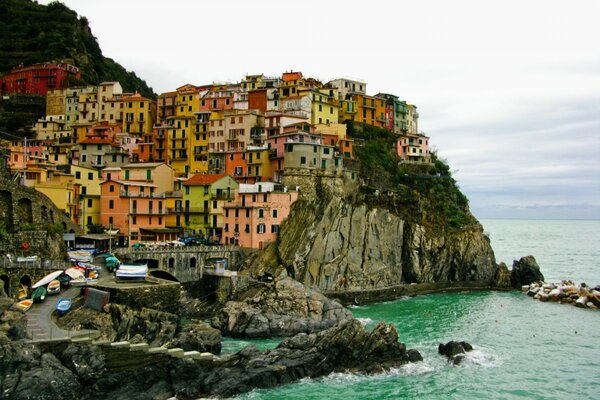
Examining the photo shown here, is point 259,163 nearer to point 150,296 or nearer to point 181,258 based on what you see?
point 181,258

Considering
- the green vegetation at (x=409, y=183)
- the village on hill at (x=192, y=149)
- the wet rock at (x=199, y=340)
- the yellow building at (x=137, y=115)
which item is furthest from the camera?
the yellow building at (x=137, y=115)

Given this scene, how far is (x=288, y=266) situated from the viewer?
59.8 meters

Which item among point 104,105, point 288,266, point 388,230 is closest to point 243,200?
point 288,266

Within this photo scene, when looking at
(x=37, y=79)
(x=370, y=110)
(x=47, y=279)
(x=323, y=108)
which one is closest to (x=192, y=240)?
(x=47, y=279)

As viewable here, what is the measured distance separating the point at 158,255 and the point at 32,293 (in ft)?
50.2

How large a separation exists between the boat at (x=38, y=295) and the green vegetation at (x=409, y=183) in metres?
41.9

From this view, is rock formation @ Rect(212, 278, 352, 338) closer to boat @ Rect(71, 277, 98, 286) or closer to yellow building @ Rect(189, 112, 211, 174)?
boat @ Rect(71, 277, 98, 286)

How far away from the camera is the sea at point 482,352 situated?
35.9 metres

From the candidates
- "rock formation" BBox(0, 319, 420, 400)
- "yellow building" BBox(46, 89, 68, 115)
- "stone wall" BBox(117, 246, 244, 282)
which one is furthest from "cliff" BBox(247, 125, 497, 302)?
"yellow building" BBox(46, 89, 68, 115)

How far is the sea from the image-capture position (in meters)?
35.9

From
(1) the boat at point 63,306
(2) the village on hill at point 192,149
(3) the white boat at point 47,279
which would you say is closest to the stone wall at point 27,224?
(3) the white boat at point 47,279

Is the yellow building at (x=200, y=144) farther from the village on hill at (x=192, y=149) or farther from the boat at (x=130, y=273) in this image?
the boat at (x=130, y=273)

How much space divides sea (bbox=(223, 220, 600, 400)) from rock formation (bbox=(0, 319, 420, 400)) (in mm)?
1008

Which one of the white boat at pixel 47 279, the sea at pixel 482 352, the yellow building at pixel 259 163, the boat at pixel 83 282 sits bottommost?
the sea at pixel 482 352
